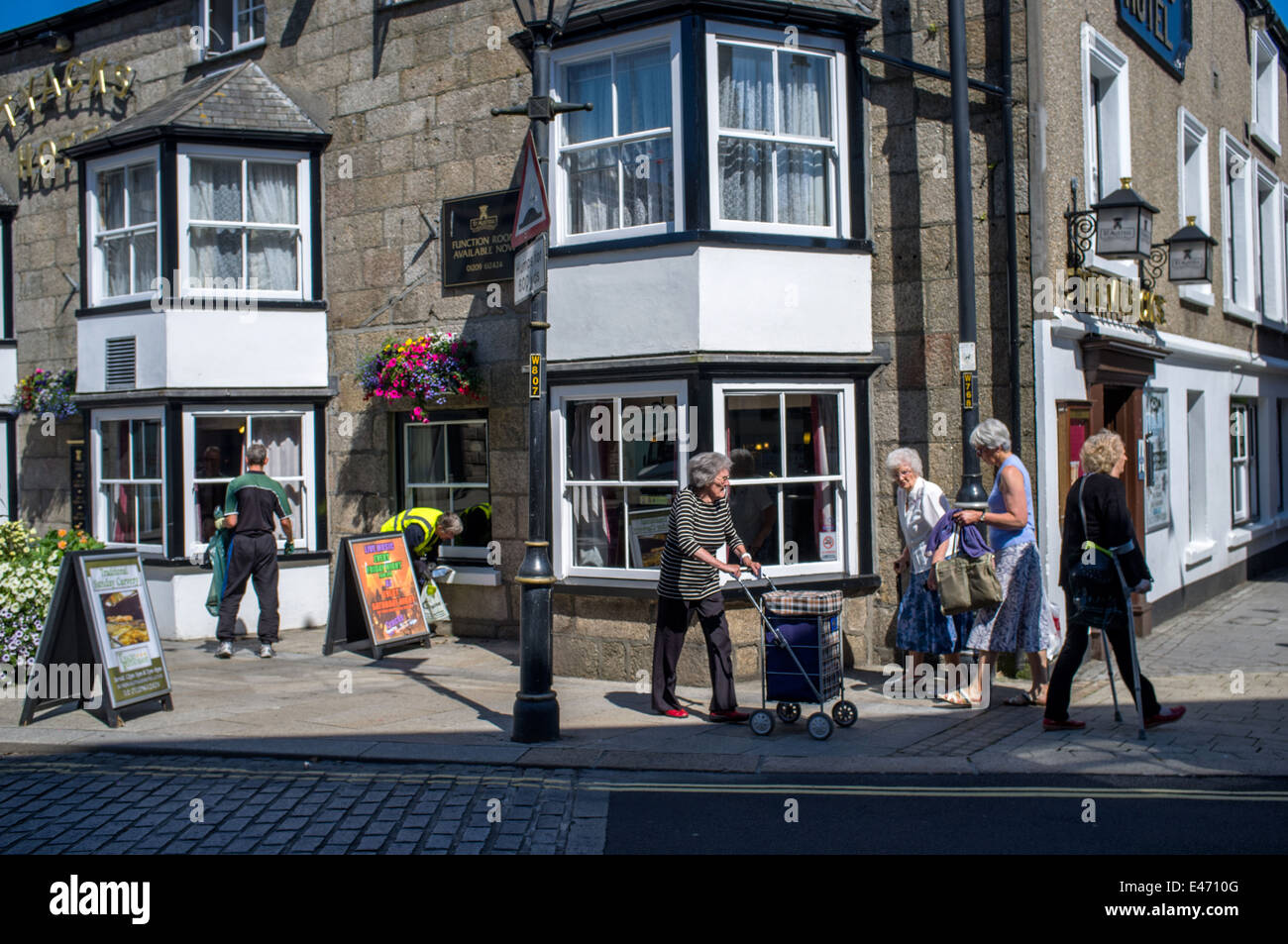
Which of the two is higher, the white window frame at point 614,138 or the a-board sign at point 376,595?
the white window frame at point 614,138

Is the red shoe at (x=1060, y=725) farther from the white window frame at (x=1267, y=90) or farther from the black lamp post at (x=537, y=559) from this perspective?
the white window frame at (x=1267, y=90)

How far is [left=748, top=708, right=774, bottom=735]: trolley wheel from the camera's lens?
7.44m

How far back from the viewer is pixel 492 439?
437 inches

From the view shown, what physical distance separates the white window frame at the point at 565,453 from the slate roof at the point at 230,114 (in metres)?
4.79

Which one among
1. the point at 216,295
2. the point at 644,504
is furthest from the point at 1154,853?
the point at 216,295

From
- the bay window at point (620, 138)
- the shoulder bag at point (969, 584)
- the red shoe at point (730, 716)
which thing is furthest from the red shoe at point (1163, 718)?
the bay window at point (620, 138)

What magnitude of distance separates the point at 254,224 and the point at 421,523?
Answer: 4.11 meters

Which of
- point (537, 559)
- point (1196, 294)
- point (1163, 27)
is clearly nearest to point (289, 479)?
point (537, 559)

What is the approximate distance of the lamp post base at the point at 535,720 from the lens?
7.35 meters

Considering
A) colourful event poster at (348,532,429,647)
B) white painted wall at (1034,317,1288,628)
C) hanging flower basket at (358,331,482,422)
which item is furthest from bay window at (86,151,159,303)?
white painted wall at (1034,317,1288,628)

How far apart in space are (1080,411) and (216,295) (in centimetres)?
886

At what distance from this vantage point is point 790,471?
9664mm

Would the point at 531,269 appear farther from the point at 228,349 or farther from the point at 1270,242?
the point at 1270,242

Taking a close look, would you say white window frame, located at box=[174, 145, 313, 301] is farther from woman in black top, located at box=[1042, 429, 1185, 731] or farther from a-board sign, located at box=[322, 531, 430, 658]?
woman in black top, located at box=[1042, 429, 1185, 731]
